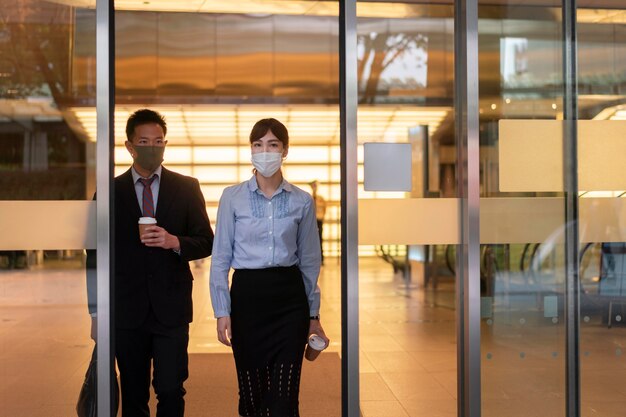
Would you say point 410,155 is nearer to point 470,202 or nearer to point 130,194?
point 470,202

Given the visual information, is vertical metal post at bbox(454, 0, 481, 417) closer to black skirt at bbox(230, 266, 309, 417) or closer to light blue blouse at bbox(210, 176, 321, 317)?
light blue blouse at bbox(210, 176, 321, 317)

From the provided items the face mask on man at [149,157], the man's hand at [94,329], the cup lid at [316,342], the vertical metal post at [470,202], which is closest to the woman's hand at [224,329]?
the cup lid at [316,342]

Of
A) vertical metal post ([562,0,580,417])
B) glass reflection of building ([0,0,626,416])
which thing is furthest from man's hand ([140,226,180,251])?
vertical metal post ([562,0,580,417])

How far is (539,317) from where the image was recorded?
13.2 feet

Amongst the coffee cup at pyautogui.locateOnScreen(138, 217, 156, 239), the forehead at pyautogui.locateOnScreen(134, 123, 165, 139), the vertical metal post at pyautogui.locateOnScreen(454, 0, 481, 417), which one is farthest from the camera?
the forehead at pyautogui.locateOnScreen(134, 123, 165, 139)

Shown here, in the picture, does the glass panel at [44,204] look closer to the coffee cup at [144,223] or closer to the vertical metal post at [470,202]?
the coffee cup at [144,223]

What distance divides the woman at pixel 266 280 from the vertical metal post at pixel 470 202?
0.81 m

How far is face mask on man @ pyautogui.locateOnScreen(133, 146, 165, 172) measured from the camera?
13.1ft

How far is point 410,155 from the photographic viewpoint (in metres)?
3.84

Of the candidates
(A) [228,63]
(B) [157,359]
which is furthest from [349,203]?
(A) [228,63]

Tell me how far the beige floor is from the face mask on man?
0.67 metres

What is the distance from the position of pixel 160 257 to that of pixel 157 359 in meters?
0.49

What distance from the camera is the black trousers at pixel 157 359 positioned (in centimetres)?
385

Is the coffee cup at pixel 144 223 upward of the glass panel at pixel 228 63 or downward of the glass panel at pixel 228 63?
downward
